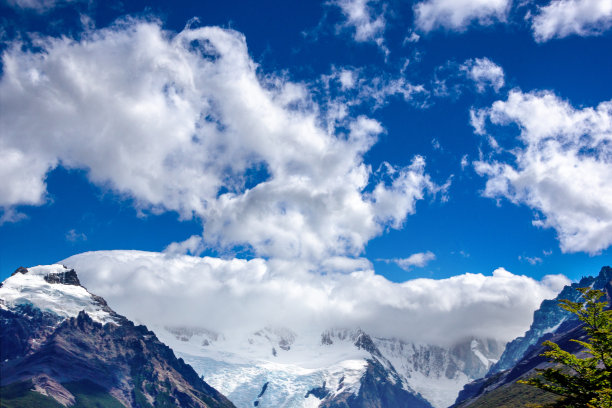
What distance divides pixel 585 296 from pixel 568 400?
8.86 m

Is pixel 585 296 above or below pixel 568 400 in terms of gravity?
above

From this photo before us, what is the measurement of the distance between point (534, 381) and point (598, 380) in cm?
470

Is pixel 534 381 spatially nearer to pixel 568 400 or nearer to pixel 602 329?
pixel 568 400

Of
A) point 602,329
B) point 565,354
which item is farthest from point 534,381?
point 602,329

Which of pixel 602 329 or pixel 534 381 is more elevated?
pixel 602 329

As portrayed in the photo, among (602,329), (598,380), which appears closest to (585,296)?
(602,329)

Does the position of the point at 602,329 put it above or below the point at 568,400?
above

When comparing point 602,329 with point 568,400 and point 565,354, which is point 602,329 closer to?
point 565,354

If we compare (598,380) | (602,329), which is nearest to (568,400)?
(598,380)

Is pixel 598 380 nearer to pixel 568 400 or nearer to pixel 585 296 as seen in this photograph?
pixel 568 400

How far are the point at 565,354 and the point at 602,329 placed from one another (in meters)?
3.52

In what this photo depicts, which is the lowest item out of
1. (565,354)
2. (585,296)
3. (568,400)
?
(568,400)

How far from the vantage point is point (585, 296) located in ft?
127

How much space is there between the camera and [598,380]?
37.7 metres
